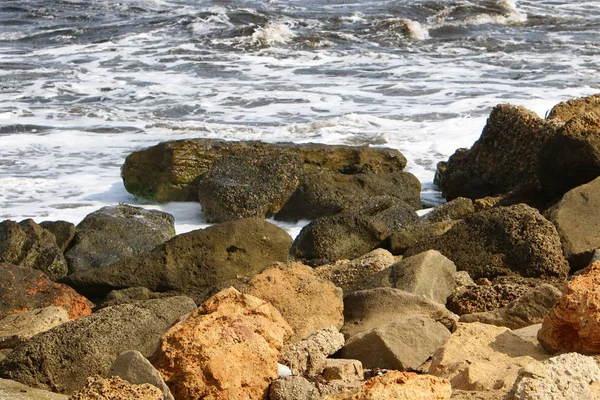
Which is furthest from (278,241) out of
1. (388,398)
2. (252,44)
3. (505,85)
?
(252,44)

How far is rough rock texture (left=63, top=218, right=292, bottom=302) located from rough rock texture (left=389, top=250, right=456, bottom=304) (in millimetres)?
1086

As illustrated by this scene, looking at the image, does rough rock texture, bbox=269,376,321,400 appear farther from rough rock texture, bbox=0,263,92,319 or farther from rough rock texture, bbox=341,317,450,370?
rough rock texture, bbox=0,263,92,319

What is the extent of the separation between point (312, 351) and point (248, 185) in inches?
154

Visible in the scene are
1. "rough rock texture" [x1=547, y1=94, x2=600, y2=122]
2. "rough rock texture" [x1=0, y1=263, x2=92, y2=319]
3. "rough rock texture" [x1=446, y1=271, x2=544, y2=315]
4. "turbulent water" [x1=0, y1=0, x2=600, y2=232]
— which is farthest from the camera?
"turbulent water" [x1=0, y1=0, x2=600, y2=232]

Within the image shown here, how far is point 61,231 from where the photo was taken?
6527 mm

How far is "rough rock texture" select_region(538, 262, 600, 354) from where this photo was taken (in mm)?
3369

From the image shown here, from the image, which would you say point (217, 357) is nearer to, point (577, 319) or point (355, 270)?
point (577, 319)

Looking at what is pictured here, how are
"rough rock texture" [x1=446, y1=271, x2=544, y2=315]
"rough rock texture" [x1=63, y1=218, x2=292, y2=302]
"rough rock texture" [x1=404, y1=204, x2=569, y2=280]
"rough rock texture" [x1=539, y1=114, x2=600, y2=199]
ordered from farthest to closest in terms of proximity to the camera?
"rough rock texture" [x1=539, y1=114, x2=600, y2=199] → "rough rock texture" [x1=63, y1=218, x2=292, y2=302] → "rough rock texture" [x1=404, y1=204, x2=569, y2=280] → "rough rock texture" [x1=446, y1=271, x2=544, y2=315]

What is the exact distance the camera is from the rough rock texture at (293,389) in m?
3.19

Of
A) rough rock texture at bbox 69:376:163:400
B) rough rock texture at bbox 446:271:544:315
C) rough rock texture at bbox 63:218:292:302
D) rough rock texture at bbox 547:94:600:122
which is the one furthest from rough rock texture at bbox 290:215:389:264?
rough rock texture at bbox 69:376:163:400

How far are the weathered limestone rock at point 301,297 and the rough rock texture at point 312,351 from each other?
0.24 metres

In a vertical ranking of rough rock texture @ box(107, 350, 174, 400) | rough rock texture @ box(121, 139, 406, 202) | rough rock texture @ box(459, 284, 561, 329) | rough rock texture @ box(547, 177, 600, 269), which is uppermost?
rough rock texture @ box(107, 350, 174, 400)

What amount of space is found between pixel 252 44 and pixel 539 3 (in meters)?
7.79

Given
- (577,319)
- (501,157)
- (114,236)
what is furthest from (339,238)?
(577,319)
